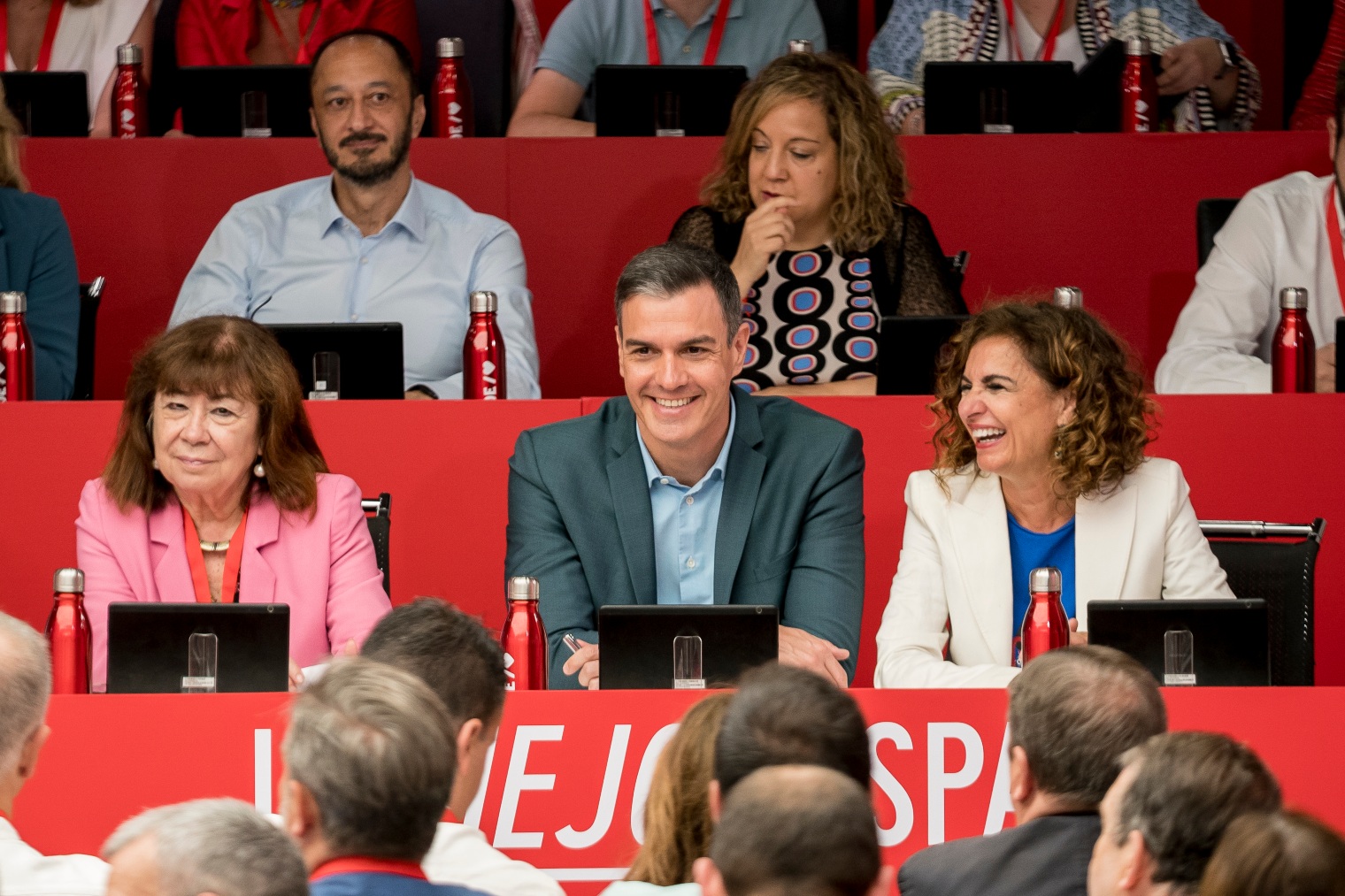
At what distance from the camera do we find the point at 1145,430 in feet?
11.3

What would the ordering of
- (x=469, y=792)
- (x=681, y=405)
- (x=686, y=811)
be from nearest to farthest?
(x=686, y=811), (x=469, y=792), (x=681, y=405)

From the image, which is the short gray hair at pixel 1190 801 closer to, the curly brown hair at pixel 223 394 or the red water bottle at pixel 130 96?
the curly brown hair at pixel 223 394

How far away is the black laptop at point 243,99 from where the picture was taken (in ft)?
16.7

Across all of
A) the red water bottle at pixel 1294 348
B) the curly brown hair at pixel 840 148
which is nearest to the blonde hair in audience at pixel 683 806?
the red water bottle at pixel 1294 348

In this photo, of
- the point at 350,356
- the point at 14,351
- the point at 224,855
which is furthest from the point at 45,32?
the point at 224,855

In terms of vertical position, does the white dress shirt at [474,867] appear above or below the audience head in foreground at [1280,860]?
below

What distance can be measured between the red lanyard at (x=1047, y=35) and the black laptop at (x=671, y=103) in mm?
1015

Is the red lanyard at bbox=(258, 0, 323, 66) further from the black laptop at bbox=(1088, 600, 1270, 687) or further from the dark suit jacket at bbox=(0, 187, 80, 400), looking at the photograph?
the black laptop at bbox=(1088, 600, 1270, 687)

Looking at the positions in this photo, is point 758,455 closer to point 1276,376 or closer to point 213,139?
point 1276,376

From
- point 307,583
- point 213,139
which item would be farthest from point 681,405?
point 213,139

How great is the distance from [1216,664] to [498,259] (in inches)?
92.5

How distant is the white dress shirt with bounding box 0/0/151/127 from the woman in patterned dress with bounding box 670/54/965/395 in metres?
2.22

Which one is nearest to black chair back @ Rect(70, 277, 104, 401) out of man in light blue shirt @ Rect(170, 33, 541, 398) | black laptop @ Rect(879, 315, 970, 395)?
man in light blue shirt @ Rect(170, 33, 541, 398)

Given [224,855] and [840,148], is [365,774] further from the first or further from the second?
[840,148]
